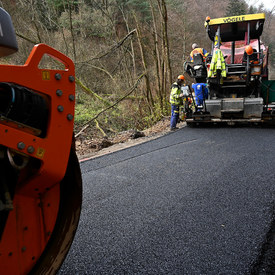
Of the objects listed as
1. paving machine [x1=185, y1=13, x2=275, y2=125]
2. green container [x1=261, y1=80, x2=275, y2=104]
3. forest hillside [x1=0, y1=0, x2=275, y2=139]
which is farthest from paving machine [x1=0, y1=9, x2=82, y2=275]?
green container [x1=261, y1=80, x2=275, y2=104]

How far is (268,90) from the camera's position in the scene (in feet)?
25.9

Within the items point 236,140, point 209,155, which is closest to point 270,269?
point 209,155

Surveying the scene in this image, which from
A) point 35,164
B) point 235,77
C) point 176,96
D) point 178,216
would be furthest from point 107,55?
point 35,164

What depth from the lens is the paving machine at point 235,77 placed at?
716cm

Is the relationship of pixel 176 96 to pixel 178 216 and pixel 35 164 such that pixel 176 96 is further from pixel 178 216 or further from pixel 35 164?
pixel 35 164

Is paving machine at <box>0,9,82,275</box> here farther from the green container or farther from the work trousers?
the green container

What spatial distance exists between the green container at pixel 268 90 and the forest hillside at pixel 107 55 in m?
3.73

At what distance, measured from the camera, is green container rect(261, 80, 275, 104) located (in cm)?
784

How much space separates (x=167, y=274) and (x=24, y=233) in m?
0.99

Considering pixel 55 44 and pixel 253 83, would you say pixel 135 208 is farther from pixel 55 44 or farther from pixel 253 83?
pixel 55 44

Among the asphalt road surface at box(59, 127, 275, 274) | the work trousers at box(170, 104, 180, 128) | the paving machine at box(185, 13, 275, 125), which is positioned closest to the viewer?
the asphalt road surface at box(59, 127, 275, 274)

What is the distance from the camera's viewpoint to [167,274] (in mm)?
1671

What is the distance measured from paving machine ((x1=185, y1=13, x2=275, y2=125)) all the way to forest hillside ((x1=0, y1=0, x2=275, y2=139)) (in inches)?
97.1

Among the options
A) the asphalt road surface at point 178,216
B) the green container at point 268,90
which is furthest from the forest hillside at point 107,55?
the asphalt road surface at point 178,216
